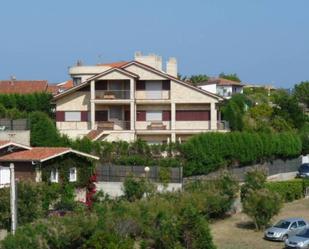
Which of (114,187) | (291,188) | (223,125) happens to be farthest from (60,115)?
(291,188)

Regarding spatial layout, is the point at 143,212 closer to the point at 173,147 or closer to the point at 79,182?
the point at 79,182

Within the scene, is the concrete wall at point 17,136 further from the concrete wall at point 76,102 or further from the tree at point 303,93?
the tree at point 303,93

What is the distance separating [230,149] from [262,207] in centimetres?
1624

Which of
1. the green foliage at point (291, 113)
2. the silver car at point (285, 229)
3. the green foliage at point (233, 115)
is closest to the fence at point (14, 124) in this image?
the silver car at point (285, 229)

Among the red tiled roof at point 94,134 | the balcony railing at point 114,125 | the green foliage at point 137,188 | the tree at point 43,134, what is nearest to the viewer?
the green foliage at point 137,188

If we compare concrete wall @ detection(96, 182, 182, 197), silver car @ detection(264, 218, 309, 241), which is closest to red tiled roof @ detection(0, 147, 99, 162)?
concrete wall @ detection(96, 182, 182, 197)

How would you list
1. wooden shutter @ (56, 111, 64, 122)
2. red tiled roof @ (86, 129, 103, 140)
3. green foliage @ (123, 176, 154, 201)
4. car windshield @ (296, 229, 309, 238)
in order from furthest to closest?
wooden shutter @ (56, 111, 64, 122), red tiled roof @ (86, 129, 103, 140), green foliage @ (123, 176, 154, 201), car windshield @ (296, 229, 309, 238)

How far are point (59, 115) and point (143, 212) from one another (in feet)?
107

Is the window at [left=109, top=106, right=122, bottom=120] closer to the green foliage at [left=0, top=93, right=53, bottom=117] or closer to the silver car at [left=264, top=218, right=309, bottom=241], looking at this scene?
the green foliage at [left=0, top=93, right=53, bottom=117]

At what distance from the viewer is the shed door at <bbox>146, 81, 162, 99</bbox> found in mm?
64875

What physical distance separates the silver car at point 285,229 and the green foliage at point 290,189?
36.5ft

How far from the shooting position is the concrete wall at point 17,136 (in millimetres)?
49000

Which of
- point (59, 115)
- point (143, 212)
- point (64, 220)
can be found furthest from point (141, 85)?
point (64, 220)

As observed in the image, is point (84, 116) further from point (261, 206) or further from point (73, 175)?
point (261, 206)
